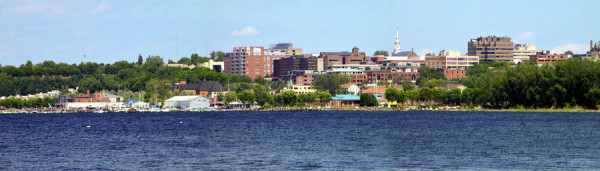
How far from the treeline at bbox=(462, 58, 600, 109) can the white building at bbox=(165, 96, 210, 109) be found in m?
63.4

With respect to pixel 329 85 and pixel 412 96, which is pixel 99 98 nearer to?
pixel 329 85

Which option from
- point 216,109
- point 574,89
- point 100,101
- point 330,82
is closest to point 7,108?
point 100,101

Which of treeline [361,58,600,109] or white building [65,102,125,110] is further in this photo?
white building [65,102,125,110]

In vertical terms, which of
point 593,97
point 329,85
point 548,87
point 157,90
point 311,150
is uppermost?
point 329,85

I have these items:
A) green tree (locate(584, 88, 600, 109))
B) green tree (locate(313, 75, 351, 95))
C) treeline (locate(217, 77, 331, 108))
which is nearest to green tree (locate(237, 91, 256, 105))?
treeline (locate(217, 77, 331, 108))

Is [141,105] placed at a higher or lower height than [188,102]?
lower

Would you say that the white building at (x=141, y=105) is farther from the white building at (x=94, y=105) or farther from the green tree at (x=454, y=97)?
the green tree at (x=454, y=97)

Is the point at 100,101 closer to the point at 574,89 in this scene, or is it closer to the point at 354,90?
the point at 354,90

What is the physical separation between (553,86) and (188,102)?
256 ft

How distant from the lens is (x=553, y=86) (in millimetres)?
109438

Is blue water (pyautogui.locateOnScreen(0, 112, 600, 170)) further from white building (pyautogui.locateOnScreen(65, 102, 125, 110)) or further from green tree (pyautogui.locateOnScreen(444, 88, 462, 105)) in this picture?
white building (pyautogui.locateOnScreen(65, 102, 125, 110))

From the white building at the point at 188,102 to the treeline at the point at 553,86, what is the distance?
6338cm

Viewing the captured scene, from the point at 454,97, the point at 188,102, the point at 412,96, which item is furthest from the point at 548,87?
the point at 188,102

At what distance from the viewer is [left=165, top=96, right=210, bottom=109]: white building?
167 meters
